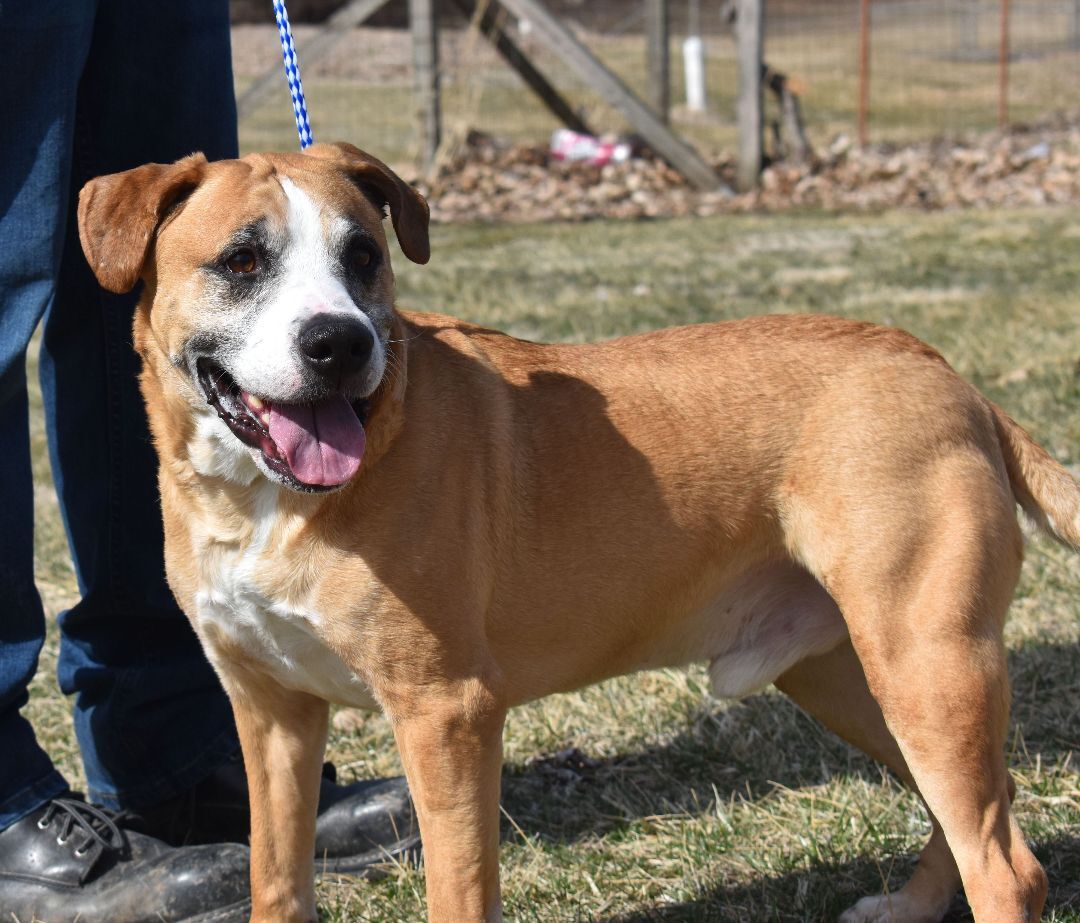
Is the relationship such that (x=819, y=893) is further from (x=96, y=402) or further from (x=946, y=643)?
(x=96, y=402)

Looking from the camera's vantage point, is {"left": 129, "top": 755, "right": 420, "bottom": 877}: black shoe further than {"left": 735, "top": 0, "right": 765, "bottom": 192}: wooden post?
No

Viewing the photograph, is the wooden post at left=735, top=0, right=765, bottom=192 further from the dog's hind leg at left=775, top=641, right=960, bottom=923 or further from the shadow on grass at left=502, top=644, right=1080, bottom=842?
the dog's hind leg at left=775, top=641, right=960, bottom=923

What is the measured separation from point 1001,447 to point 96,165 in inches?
82.8

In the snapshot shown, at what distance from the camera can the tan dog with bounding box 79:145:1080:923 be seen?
2.51 meters

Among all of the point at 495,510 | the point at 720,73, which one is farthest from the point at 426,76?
the point at 720,73

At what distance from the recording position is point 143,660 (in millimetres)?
3377

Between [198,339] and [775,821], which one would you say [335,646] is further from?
[775,821]

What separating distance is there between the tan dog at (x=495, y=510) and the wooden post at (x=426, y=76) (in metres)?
10.2

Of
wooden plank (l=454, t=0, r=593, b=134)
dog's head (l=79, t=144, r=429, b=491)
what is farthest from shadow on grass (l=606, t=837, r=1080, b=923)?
wooden plank (l=454, t=0, r=593, b=134)

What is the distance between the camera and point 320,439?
2479 millimetres

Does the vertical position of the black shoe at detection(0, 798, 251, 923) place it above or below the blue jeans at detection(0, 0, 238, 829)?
below

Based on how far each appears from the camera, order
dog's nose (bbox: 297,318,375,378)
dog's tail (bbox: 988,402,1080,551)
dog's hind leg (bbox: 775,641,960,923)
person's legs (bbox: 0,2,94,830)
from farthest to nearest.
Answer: dog's hind leg (bbox: 775,641,960,923), dog's tail (bbox: 988,402,1080,551), person's legs (bbox: 0,2,94,830), dog's nose (bbox: 297,318,375,378)

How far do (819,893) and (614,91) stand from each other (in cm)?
1057

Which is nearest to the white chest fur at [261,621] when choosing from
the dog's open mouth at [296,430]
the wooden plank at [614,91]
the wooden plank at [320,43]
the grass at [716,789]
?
the dog's open mouth at [296,430]
